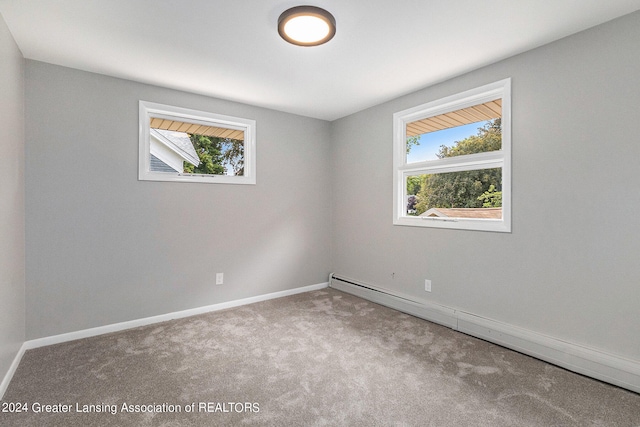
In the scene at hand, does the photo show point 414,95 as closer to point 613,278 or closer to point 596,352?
point 613,278

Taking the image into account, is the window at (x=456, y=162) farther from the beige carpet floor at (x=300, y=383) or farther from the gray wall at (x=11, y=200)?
the gray wall at (x=11, y=200)

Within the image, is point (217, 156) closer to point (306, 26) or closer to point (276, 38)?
point (276, 38)

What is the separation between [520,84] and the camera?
260 centimetres

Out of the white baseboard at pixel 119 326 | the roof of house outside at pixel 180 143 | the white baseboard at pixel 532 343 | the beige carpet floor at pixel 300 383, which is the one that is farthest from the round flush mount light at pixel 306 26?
the white baseboard at pixel 119 326

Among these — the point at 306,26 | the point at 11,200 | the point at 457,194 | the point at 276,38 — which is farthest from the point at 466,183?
the point at 11,200

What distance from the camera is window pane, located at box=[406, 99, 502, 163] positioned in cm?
288

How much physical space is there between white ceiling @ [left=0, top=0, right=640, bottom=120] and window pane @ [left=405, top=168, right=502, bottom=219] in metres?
1.03

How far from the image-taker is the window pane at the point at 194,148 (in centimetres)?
333

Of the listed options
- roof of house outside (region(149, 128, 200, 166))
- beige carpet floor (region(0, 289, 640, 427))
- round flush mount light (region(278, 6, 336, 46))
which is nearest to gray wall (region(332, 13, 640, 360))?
beige carpet floor (region(0, 289, 640, 427))

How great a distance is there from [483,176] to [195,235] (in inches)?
124

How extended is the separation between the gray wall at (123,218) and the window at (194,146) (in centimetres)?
9

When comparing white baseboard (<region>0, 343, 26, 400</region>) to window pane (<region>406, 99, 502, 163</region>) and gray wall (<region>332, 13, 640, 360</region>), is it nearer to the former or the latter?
gray wall (<region>332, 13, 640, 360</region>)

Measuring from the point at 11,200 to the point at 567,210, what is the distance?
4.22m

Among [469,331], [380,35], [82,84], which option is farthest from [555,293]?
[82,84]
